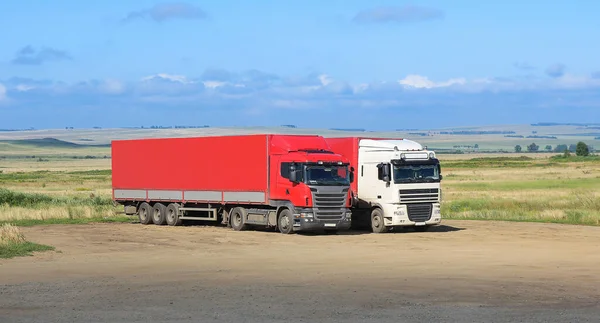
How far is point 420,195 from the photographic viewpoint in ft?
123

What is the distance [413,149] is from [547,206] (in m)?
17.0

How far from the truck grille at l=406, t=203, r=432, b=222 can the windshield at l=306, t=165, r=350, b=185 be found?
2.70 metres

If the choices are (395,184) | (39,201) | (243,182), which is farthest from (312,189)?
(39,201)

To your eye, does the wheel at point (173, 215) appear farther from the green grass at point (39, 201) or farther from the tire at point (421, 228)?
the green grass at point (39, 201)

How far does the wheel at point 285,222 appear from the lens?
37053mm

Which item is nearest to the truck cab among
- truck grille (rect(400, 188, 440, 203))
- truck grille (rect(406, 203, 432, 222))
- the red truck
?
the red truck

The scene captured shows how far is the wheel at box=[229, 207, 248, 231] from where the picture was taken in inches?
1542

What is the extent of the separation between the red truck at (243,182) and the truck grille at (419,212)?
7.95ft

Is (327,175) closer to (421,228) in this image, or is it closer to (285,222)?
(285,222)

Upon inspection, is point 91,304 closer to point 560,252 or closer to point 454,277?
point 454,277

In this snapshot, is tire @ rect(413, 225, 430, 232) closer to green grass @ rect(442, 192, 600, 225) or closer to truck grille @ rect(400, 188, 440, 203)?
truck grille @ rect(400, 188, 440, 203)

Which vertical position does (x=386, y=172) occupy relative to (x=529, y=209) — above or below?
above

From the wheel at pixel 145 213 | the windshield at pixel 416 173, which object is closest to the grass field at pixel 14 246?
the wheel at pixel 145 213

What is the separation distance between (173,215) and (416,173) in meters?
11.8
